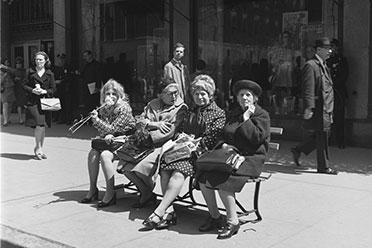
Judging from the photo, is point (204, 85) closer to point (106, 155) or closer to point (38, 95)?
point (106, 155)

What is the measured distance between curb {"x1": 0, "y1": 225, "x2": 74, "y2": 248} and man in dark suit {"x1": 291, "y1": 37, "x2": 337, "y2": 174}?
4290 mm

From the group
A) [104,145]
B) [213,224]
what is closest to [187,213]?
[213,224]

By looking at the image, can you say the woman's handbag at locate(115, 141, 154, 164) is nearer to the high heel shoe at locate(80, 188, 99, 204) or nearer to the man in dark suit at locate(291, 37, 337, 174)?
the high heel shoe at locate(80, 188, 99, 204)

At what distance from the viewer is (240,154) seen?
5.07m

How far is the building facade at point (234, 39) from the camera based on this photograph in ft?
33.2

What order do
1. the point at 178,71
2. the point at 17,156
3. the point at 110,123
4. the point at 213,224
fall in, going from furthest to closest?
the point at 17,156, the point at 178,71, the point at 110,123, the point at 213,224

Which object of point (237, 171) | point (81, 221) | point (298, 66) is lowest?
point (81, 221)

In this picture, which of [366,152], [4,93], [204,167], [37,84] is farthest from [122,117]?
[4,93]

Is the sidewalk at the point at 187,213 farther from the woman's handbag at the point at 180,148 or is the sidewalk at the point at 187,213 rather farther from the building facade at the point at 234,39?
the building facade at the point at 234,39

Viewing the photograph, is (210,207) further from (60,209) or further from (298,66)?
(298,66)

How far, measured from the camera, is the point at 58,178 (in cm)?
766

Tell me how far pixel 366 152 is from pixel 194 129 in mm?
5198

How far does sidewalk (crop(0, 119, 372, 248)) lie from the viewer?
485cm

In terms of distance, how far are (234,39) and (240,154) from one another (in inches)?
298
